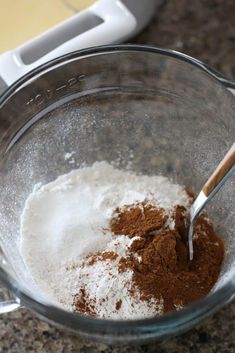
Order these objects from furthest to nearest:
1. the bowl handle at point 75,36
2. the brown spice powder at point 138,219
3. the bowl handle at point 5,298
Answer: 1. the bowl handle at point 75,36
2. the brown spice powder at point 138,219
3. the bowl handle at point 5,298

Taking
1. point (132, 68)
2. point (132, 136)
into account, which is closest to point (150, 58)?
point (132, 68)

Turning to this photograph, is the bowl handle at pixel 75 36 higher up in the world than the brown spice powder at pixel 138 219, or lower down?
higher up

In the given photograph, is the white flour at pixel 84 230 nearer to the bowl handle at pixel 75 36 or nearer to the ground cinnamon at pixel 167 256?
the ground cinnamon at pixel 167 256

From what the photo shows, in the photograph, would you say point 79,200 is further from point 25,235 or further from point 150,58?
point 150,58

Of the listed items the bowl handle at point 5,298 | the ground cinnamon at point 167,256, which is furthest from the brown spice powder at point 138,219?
the bowl handle at point 5,298

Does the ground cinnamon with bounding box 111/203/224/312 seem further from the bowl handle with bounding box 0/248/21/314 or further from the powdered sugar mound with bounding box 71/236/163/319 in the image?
the bowl handle with bounding box 0/248/21/314

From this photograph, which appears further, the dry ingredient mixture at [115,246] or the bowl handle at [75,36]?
the bowl handle at [75,36]
